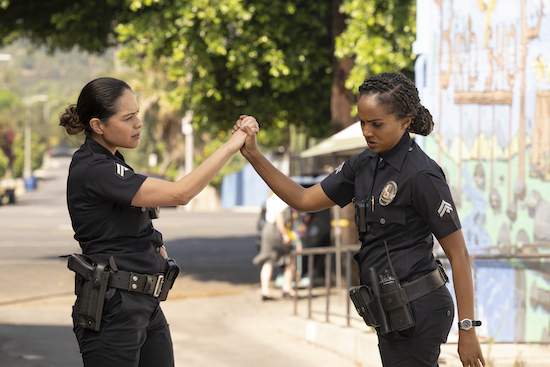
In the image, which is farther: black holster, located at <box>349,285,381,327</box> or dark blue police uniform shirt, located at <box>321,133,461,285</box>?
black holster, located at <box>349,285,381,327</box>

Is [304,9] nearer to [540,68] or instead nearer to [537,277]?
[540,68]

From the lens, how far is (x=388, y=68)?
9.32m

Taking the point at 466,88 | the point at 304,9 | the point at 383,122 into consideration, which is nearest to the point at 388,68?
the point at 304,9

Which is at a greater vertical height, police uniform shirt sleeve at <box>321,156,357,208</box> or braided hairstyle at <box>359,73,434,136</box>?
braided hairstyle at <box>359,73,434,136</box>

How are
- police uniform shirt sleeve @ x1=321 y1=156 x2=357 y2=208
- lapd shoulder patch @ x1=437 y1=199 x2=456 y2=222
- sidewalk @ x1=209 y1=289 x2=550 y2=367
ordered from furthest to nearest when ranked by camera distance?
sidewalk @ x1=209 y1=289 x2=550 y2=367 < police uniform shirt sleeve @ x1=321 y1=156 x2=357 y2=208 < lapd shoulder patch @ x1=437 y1=199 x2=456 y2=222

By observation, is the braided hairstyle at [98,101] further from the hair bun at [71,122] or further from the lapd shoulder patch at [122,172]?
the lapd shoulder patch at [122,172]

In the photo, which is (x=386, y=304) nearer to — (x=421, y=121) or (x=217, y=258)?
(x=421, y=121)

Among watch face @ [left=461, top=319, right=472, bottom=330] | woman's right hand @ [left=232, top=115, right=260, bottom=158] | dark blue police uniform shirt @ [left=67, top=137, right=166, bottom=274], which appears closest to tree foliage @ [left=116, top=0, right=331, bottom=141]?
woman's right hand @ [left=232, top=115, right=260, bottom=158]

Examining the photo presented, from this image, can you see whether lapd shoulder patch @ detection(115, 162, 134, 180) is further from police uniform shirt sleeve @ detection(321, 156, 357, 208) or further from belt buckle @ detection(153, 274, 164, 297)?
police uniform shirt sleeve @ detection(321, 156, 357, 208)

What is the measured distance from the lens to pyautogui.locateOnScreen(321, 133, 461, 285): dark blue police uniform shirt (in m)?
2.56

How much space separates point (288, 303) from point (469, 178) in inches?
163

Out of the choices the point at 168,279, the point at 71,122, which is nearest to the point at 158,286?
the point at 168,279

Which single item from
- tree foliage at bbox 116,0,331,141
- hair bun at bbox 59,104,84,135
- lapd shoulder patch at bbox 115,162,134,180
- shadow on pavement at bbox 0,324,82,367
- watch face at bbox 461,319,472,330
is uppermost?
tree foliage at bbox 116,0,331,141

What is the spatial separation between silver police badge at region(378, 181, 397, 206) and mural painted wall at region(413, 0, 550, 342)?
3302mm
